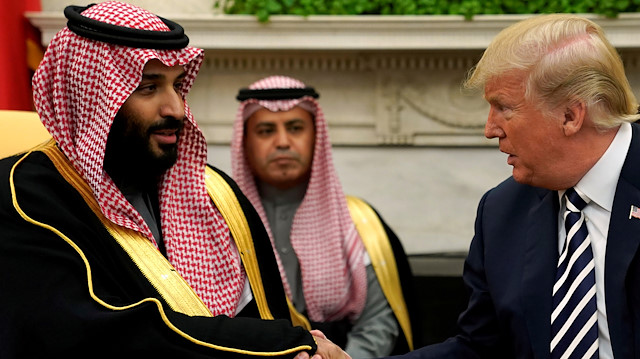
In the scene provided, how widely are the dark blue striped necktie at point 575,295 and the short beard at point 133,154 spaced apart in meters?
1.16

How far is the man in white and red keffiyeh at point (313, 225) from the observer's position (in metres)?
4.28

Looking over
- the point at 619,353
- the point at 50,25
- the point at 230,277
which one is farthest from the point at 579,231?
the point at 50,25

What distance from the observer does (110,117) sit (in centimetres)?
265

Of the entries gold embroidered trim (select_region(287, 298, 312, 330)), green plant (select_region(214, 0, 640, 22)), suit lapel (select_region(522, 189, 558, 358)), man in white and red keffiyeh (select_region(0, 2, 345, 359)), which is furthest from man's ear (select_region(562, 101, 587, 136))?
green plant (select_region(214, 0, 640, 22))

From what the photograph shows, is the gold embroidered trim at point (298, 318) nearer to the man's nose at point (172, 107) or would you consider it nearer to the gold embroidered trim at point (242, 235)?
the gold embroidered trim at point (242, 235)

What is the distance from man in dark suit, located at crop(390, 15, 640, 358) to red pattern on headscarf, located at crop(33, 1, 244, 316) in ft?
2.82

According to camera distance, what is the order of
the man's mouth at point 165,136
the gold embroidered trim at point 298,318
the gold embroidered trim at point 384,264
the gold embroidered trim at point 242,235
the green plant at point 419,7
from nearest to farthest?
the man's mouth at point 165,136 < the gold embroidered trim at point 242,235 < the gold embroidered trim at point 298,318 < the gold embroidered trim at point 384,264 < the green plant at point 419,7

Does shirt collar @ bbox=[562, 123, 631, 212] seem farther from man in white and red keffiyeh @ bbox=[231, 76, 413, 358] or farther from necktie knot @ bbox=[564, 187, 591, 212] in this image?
man in white and red keffiyeh @ bbox=[231, 76, 413, 358]

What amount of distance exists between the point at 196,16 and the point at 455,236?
6.72ft

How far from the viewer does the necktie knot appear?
2.55 meters

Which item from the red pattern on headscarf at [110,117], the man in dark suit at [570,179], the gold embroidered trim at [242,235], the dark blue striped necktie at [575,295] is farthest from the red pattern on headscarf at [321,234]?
the dark blue striped necktie at [575,295]

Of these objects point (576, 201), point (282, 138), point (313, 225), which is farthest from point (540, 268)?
point (282, 138)

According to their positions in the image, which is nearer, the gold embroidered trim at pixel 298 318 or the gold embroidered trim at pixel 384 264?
the gold embroidered trim at pixel 298 318

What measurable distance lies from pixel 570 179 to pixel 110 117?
1273 mm
